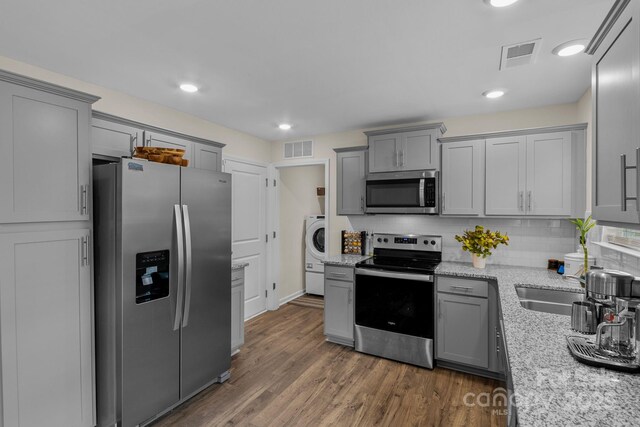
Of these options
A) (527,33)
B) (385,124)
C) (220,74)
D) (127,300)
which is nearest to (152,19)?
(220,74)

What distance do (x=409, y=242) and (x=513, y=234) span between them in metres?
1.04

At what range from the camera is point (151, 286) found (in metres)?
2.19

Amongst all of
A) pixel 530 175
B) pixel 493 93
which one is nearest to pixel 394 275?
pixel 530 175

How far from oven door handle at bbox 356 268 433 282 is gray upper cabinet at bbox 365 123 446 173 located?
44.3 inches

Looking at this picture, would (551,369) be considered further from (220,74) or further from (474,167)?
(220,74)

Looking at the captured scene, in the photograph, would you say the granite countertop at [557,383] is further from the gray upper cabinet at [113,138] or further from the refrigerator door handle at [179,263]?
the gray upper cabinet at [113,138]

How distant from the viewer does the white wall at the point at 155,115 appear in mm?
2354

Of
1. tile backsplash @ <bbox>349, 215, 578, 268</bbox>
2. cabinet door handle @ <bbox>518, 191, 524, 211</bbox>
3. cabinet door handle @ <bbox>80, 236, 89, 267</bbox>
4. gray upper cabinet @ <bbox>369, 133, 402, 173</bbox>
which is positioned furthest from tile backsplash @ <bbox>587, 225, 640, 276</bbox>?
cabinet door handle @ <bbox>80, 236, 89, 267</bbox>

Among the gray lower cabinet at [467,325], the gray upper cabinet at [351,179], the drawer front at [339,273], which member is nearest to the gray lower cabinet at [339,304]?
the drawer front at [339,273]

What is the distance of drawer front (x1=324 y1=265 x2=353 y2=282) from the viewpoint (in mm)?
3393

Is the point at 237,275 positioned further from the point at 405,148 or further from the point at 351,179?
the point at 405,148

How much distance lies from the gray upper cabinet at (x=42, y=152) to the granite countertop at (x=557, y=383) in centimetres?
246

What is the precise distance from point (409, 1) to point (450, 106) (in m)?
1.80

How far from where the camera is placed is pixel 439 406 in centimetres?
242
